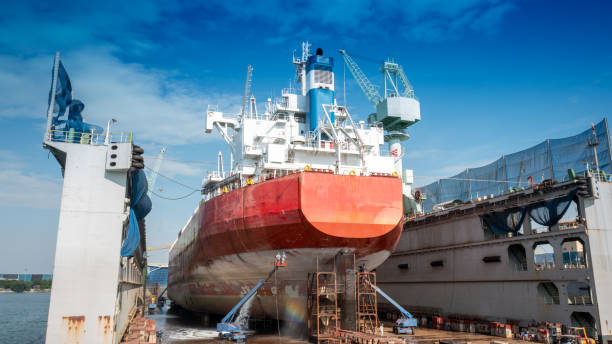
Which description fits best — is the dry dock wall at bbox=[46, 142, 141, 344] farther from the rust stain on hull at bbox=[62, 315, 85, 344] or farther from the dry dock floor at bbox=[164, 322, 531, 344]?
the dry dock floor at bbox=[164, 322, 531, 344]

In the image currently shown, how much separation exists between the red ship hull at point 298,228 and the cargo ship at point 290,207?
4 cm

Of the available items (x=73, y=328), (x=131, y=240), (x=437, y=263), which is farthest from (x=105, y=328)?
(x=437, y=263)

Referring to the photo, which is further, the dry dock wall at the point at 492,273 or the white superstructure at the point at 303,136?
the white superstructure at the point at 303,136

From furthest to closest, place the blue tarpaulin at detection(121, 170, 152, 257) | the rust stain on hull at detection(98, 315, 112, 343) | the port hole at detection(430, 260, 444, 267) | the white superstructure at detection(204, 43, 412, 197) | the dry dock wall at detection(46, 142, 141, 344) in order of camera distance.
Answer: the port hole at detection(430, 260, 444, 267)
the white superstructure at detection(204, 43, 412, 197)
the blue tarpaulin at detection(121, 170, 152, 257)
the rust stain on hull at detection(98, 315, 112, 343)
the dry dock wall at detection(46, 142, 141, 344)

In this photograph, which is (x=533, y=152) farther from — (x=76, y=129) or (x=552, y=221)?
(x=76, y=129)

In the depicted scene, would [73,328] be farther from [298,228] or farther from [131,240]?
[298,228]

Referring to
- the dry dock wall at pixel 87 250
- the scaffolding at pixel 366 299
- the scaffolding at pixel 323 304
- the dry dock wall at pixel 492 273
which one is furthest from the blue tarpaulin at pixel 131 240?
the dry dock wall at pixel 492 273

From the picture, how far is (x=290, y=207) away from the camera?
15.1 m

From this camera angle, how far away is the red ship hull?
15.1 metres

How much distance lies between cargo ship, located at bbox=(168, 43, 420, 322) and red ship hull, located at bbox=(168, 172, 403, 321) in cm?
4

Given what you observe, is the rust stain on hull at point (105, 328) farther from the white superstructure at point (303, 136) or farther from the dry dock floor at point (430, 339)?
the white superstructure at point (303, 136)

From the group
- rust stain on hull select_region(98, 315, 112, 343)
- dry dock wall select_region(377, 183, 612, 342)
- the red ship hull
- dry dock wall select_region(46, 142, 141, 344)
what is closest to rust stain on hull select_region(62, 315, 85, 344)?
dry dock wall select_region(46, 142, 141, 344)

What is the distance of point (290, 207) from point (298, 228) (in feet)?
2.67

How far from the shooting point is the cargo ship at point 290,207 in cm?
1527
